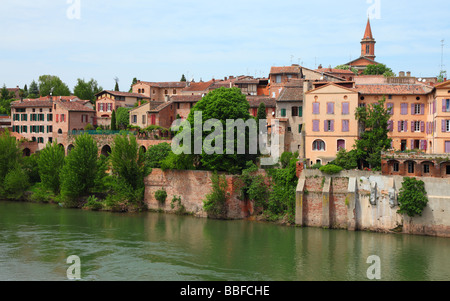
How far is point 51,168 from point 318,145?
26.3 meters

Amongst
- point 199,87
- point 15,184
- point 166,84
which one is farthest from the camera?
point 166,84

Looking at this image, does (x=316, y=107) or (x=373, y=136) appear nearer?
(x=373, y=136)

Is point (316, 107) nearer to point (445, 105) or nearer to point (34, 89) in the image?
point (445, 105)

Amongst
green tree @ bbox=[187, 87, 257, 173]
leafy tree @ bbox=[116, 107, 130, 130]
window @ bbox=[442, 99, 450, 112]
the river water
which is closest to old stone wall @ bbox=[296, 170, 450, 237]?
the river water

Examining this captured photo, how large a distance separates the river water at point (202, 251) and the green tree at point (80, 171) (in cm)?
511

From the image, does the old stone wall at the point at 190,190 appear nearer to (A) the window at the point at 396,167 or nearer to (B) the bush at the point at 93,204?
(B) the bush at the point at 93,204

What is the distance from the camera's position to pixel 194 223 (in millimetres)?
43094

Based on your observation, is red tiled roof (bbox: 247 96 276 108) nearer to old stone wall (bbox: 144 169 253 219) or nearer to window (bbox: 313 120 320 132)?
window (bbox: 313 120 320 132)

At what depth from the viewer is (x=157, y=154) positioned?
49938 millimetres

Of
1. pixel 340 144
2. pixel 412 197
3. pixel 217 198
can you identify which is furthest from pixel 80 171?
pixel 412 197

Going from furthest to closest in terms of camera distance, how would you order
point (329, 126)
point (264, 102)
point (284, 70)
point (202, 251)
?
point (284, 70)
point (264, 102)
point (329, 126)
point (202, 251)

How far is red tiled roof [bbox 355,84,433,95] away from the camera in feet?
149

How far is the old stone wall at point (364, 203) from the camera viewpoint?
126 ft

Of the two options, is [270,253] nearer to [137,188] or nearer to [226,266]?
[226,266]
